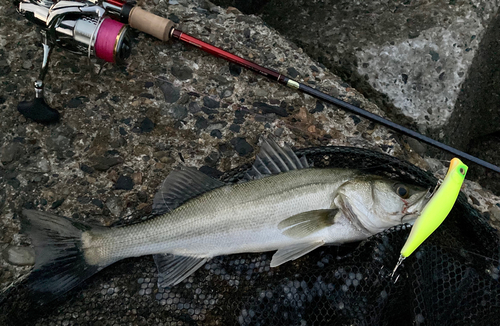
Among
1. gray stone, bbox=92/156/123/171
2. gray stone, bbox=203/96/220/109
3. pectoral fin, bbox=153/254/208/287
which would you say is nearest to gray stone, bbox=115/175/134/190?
gray stone, bbox=92/156/123/171

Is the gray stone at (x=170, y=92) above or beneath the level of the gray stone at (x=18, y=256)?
above

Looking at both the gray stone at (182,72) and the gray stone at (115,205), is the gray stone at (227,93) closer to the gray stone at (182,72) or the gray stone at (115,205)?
the gray stone at (182,72)

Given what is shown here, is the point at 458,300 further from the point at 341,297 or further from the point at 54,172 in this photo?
the point at 54,172

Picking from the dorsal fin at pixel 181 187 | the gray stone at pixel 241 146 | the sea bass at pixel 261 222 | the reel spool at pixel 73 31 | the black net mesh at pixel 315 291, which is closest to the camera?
the black net mesh at pixel 315 291

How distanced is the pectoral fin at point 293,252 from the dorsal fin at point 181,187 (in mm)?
573

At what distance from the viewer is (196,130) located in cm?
293

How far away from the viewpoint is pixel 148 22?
294 cm

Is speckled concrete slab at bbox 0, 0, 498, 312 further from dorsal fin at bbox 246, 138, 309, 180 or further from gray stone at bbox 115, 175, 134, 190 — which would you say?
dorsal fin at bbox 246, 138, 309, 180

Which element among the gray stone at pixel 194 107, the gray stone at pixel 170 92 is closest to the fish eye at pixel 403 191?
the gray stone at pixel 194 107

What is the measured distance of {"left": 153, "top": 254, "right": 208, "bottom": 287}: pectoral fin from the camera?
226cm

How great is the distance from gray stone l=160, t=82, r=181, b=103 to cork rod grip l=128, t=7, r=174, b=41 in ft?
1.31

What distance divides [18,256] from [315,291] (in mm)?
1938

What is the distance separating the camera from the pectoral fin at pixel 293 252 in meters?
2.21

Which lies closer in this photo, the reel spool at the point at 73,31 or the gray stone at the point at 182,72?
the reel spool at the point at 73,31
